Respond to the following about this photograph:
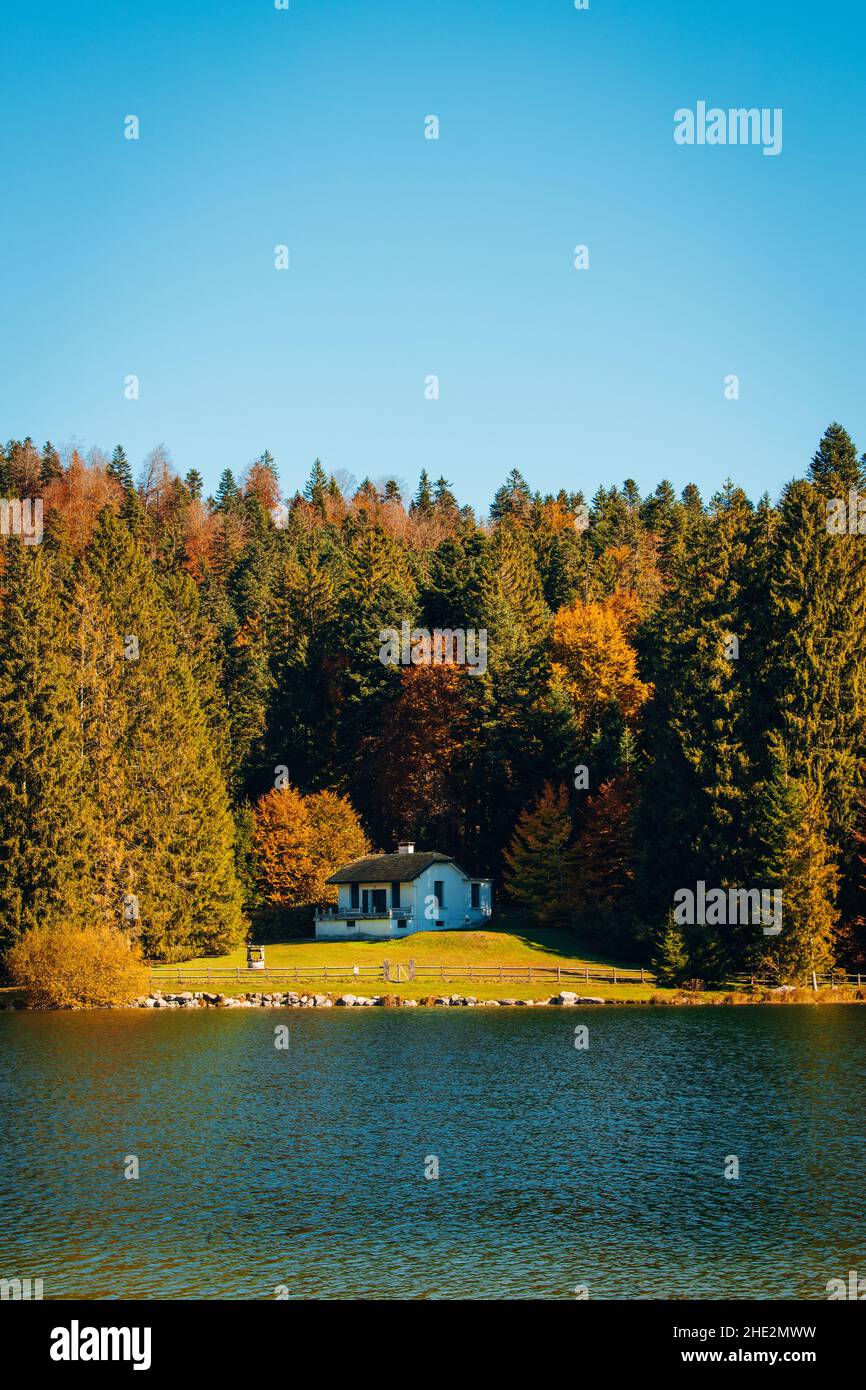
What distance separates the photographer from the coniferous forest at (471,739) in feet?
215

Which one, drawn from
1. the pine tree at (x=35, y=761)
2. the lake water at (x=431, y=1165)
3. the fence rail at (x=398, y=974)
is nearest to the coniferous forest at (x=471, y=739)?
the pine tree at (x=35, y=761)

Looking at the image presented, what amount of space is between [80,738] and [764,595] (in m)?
38.4

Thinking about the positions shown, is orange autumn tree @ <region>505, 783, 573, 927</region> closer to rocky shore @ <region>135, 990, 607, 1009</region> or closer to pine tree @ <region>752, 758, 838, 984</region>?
pine tree @ <region>752, 758, 838, 984</region>

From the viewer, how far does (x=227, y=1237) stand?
23.9 metres

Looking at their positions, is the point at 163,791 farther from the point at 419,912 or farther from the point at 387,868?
the point at 419,912

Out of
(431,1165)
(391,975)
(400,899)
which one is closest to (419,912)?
(400,899)

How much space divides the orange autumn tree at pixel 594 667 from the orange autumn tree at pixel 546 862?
970 centimetres

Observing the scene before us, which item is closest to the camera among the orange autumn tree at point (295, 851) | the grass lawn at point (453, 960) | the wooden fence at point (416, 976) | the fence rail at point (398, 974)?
the grass lawn at point (453, 960)

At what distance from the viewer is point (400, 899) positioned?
255 ft

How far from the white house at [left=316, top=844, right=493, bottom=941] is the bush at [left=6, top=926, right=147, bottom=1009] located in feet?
62.2

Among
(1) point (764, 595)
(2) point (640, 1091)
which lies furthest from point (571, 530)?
(2) point (640, 1091)

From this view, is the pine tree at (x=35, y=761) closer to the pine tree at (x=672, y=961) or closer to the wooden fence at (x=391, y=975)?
the wooden fence at (x=391, y=975)

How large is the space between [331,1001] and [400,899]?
17.8 m

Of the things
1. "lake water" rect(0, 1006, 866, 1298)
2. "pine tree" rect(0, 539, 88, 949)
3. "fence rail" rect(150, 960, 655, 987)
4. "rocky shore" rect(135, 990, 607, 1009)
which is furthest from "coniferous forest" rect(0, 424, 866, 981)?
"lake water" rect(0, 1006, 866, 1298)
